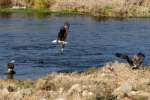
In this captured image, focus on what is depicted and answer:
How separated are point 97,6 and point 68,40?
2241 cm

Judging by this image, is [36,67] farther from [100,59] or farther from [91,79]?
[91,79]

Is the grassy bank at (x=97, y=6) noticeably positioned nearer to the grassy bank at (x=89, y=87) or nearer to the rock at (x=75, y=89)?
the grassy bank at (x=89, y=87)

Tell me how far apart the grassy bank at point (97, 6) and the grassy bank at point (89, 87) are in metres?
39.2

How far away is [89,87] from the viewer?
21.8m

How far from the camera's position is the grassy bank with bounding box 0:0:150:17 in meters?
66.1

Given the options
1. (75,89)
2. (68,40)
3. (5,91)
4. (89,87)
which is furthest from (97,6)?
(5,91)

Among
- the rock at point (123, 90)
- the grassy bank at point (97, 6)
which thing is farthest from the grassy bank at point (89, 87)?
the grassy bank at point (97, 6)

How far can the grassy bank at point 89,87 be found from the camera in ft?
66.4

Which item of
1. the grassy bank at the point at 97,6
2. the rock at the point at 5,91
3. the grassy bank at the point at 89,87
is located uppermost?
the rock at the point at 5,91

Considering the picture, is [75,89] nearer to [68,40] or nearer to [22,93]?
[22,93]

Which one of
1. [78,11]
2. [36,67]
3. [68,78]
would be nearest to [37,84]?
[68,78]

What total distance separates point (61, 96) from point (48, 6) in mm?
52249

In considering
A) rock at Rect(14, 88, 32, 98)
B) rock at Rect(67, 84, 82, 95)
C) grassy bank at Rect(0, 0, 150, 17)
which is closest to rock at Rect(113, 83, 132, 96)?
rock at Rect(67, 84, 82, 95)

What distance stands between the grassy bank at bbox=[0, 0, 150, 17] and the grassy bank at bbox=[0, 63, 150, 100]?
129 feet
